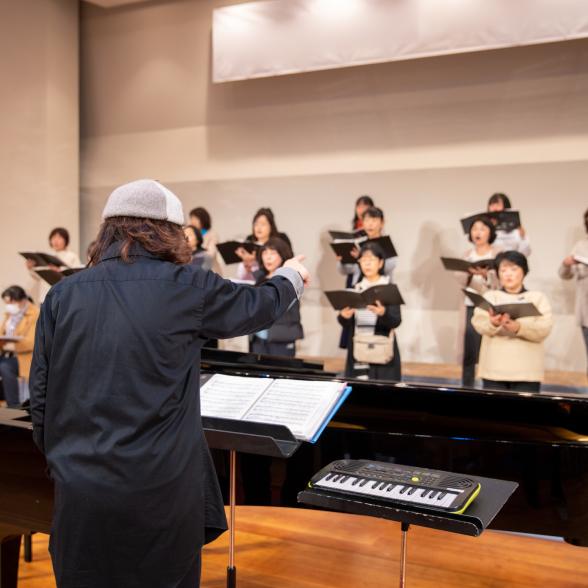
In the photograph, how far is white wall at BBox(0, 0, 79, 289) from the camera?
292 inches

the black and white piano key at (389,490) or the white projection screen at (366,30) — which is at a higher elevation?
the white projection screen at (366,30)

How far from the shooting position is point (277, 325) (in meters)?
4.61

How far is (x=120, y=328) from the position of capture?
4.45ft

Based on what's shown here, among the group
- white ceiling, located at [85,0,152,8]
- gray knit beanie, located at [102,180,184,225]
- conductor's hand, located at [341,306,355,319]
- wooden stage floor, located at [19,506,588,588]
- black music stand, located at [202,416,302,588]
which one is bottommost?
wooden stage floor, located at [19,506,588,588]

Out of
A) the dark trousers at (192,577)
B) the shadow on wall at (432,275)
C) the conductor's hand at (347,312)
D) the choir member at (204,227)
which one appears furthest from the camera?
the shadow on wall at (432,275)

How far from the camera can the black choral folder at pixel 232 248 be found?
4.81 m

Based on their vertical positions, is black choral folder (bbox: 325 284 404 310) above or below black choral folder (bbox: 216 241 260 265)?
below

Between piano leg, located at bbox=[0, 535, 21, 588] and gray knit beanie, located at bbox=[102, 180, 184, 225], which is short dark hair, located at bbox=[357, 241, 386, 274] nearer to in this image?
piano leg, located at bbox=[0, 535, 21, 588]

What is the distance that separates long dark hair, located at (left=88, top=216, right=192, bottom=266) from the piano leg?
111cm

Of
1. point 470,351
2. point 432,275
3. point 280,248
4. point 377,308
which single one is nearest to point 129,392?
point 377,308

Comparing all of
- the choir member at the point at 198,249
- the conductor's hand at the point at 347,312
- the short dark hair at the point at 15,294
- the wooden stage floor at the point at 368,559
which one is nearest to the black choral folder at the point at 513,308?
the conductor's hand at the point at 347,312

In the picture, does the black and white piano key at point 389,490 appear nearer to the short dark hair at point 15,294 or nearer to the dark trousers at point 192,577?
the dark trousers at point 192,577

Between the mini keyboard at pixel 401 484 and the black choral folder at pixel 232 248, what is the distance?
3154 mm

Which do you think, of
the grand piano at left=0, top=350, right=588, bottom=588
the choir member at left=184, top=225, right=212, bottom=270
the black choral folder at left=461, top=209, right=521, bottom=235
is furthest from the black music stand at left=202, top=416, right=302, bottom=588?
the choir member at left=184, top=225, right=212, bottom=270
